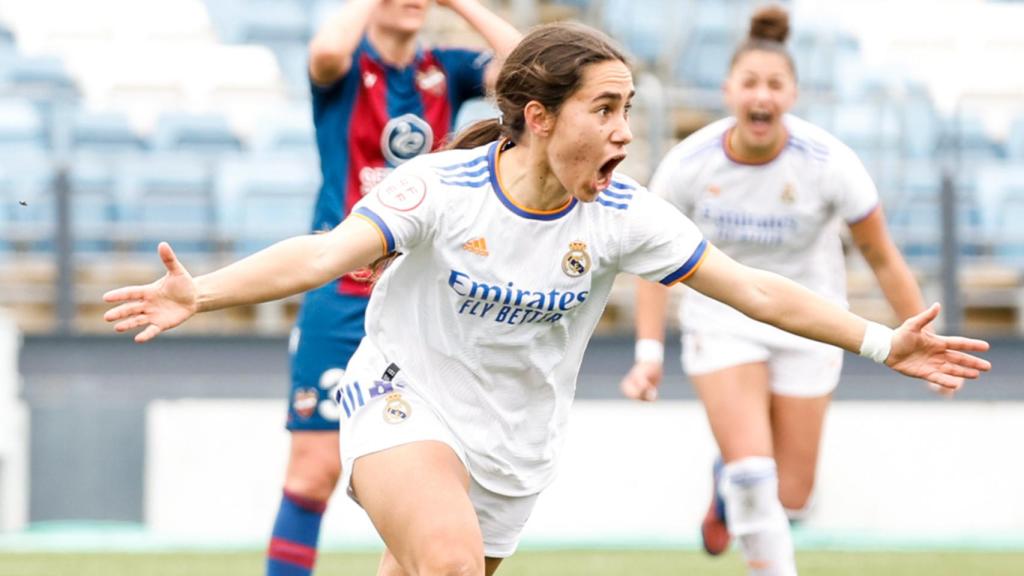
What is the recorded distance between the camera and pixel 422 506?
4.03 m

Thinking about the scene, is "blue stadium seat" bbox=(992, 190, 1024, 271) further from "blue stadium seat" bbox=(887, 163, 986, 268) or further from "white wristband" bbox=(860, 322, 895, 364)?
"white wristband" bbox=(860, 322, 895, 364)

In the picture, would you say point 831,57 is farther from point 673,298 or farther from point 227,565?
point 227,565

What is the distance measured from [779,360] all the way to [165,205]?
5.32 metres

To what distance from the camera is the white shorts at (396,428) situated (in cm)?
426

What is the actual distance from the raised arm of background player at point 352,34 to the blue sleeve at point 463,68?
0.20 m

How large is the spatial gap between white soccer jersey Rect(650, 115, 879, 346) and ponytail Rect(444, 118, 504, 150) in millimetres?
2165

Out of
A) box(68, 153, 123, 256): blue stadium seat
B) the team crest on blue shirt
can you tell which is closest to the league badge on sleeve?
the team crest on blue shirt

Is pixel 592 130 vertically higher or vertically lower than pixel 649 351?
higher

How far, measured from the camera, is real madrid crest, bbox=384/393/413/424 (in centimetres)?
428

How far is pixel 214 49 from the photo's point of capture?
13.4 metres

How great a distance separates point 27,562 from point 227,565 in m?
1.02

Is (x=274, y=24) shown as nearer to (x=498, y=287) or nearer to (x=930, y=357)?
(x=498, y=287)

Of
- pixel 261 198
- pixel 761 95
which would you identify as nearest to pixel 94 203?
pixel 261 198

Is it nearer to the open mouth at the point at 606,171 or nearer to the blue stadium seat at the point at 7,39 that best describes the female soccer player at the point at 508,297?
the open mouth at the point at 606,171
